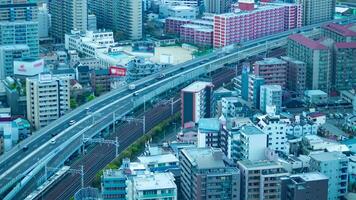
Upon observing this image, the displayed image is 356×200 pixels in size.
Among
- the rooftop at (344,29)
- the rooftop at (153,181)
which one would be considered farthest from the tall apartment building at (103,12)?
the rooftop at (153,181)

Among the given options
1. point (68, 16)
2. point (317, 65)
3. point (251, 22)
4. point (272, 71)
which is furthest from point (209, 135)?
point (68, 16)

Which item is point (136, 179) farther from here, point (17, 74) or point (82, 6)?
point (82, 6)

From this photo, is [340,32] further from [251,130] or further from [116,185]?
[116,185]

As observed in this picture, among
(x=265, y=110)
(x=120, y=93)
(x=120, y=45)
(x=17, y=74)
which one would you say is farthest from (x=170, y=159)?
(x=120, y=45)

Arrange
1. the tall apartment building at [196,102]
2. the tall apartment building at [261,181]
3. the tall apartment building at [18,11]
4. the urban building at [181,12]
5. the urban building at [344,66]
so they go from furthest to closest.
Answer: the urban building at [181,12]
the tall apartment building at [18,11]
the urban building at [344,66]
the tall apartment building at [196,102]
the tall apartment building at [261,181]

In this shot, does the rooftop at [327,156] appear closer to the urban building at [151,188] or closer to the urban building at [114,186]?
the urban building at [151,188]

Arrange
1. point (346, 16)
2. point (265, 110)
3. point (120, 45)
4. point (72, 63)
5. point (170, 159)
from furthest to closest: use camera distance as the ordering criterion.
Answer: point (346, 16), point (120, 45), point (72, 63), point (265, 110), point (170, 159)

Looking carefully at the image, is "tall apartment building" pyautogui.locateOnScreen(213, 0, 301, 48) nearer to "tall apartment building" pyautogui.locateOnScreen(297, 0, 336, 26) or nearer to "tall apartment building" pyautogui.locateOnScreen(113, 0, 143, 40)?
"tall apartment building" pyautogui.locateOnScreen(297, 0, 336, 26)
